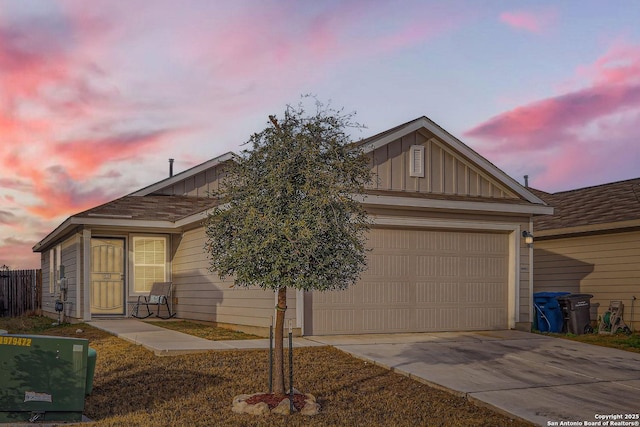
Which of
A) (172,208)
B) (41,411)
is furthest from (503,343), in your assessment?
(172,208)

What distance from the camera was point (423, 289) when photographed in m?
14.4

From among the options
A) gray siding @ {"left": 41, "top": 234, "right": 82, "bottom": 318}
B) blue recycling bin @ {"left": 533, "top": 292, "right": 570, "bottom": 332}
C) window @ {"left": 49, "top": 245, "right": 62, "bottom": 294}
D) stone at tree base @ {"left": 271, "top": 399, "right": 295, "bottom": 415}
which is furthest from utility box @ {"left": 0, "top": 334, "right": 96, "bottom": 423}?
window @ {"left": 49, "top": 245, "right": 62, "bottom": 294}

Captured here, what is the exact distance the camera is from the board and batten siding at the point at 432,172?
46.9ft

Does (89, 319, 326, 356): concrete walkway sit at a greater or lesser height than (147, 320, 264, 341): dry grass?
greater

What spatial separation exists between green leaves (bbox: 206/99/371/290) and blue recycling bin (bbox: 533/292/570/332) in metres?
9.20

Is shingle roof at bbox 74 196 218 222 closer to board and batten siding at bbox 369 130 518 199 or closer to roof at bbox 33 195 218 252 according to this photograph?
roof at bbox 33 195 218 252

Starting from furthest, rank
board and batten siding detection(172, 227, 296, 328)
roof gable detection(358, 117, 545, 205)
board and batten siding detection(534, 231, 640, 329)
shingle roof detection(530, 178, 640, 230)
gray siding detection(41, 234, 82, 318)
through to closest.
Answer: gray siding detection(41, 234, 82, 318), shingle roof detection(530, 178, 640, 230), board and batten siding detection(534, 231, 640, 329), roof gable detection(358, 117, 545, 205), board and batten siding detection(172, 227, 296, 328)

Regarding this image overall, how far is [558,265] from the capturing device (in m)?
18.7

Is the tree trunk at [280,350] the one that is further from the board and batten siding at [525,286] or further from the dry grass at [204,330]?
the board and batten siding at [525,286]

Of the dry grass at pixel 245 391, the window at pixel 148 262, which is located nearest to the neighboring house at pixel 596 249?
the dry grass at pixel 245 391

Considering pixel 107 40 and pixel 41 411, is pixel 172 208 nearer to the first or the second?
pixel 107 40

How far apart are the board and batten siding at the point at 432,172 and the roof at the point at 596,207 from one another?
2712 millimetres

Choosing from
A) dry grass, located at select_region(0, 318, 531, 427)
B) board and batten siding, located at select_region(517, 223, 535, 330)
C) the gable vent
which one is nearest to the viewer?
dry grass, located at select_region(0, 318, 531, 427)

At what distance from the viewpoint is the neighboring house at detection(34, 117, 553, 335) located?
13.7 m
